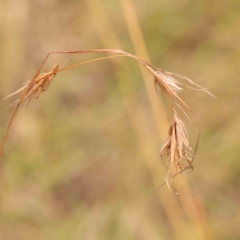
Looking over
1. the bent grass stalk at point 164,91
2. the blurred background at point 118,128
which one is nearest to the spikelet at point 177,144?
the bent grass stalk at point 164,91

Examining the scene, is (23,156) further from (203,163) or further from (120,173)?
(203,163)

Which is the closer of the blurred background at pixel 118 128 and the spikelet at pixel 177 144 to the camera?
the spikelet at pixel 177 144

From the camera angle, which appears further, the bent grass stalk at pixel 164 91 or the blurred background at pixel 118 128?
the blurred background at pixel 118 128

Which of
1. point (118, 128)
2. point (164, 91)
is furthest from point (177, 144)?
point (118, 128)

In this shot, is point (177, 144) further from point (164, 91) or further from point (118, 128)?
point (118, 128)

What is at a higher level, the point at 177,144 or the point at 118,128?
the point at 118,128

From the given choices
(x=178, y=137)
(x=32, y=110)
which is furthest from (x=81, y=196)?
(x=178, y=137)

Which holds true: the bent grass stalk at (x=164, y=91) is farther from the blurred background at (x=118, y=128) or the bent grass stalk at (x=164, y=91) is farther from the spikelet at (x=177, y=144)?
the blurred background at (x=118, y=128)

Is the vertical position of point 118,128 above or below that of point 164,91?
above

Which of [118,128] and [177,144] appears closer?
[177,144]
